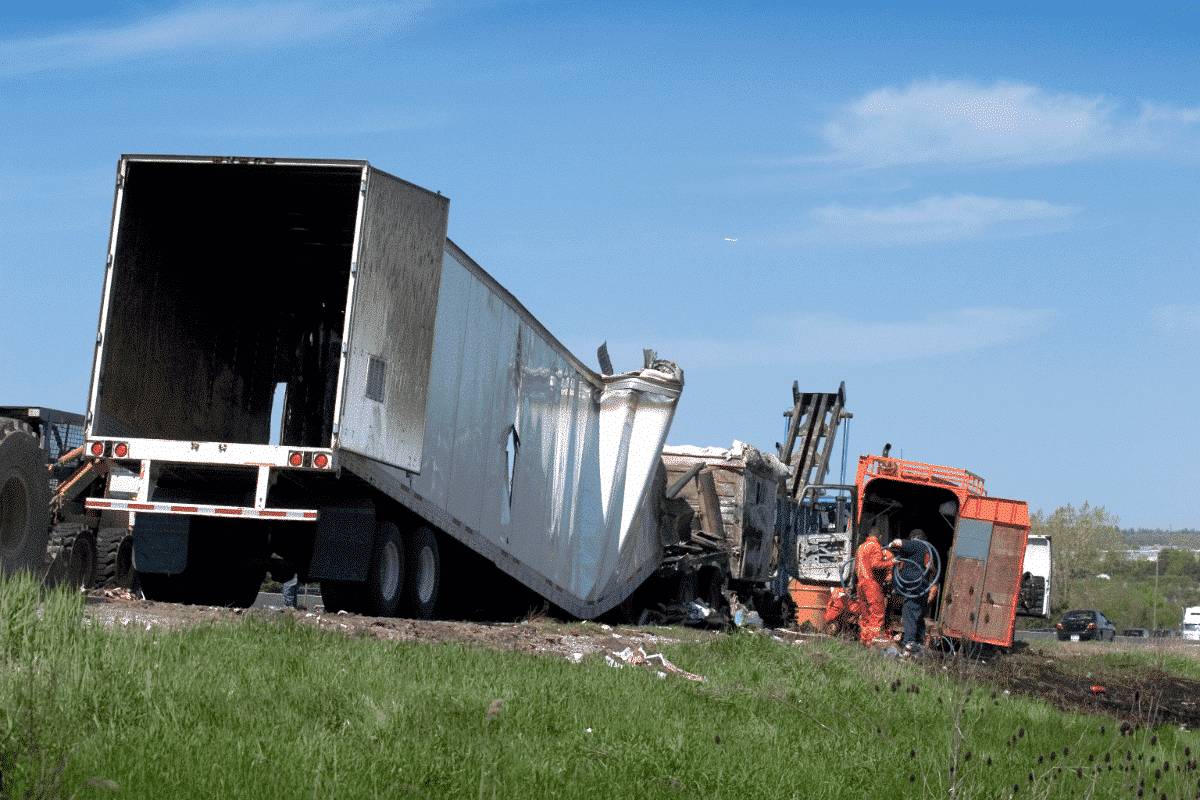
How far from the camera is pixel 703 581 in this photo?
20.9 meters

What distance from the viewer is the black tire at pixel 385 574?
1208 centimetres

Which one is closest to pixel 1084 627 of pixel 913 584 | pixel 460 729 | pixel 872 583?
pixel 872 583

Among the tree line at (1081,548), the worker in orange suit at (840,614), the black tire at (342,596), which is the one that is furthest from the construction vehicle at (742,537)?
the tree line at (1081,548)

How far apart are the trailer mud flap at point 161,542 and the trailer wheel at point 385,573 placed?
5.73ft

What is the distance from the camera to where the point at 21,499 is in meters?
10.9

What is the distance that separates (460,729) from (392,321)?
17.7ft

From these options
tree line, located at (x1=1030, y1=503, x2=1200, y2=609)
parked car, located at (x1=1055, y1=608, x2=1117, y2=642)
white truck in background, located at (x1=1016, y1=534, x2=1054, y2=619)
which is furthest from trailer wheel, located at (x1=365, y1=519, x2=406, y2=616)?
tree line, located at (x1=1030, y1=503, x2=1200, y2=609)

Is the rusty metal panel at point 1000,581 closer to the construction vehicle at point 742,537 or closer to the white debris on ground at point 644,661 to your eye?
the construction vehicle at point 742,537

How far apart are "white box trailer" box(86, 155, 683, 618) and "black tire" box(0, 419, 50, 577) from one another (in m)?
0.47

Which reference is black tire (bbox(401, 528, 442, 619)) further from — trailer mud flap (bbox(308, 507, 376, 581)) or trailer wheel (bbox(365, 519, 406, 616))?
trailer mud flap (bbox(308, 507, 376, 581))

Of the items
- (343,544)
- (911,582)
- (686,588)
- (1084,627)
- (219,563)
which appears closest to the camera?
(343,544)

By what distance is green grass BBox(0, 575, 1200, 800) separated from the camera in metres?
5.25

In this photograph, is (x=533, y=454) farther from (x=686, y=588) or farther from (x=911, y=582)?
(x=686, y=588)

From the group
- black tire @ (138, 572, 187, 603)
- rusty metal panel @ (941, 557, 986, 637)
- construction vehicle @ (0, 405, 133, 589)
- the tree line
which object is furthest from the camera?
the tree line
